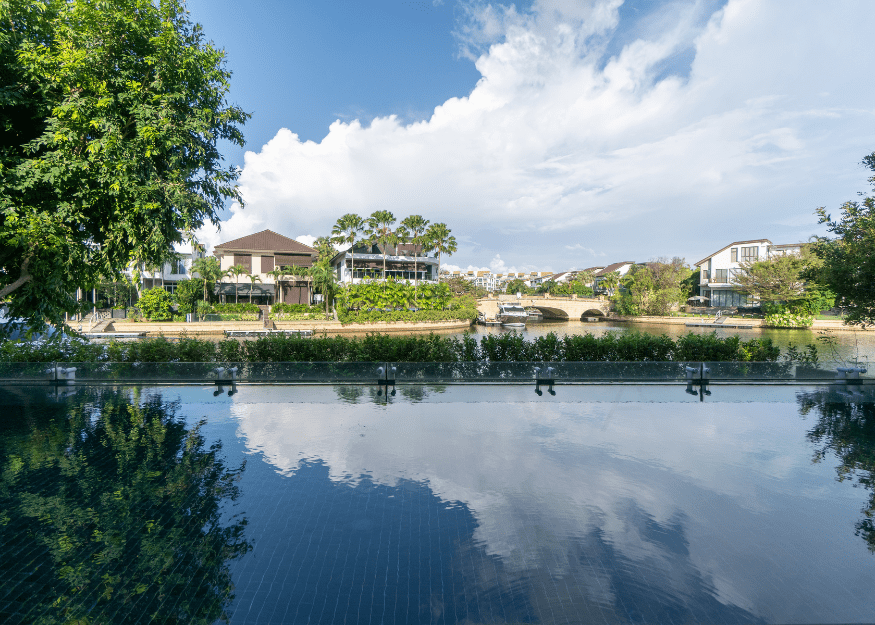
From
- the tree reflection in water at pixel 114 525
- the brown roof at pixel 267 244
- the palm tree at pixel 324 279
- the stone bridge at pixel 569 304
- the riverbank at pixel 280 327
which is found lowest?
the tree reflection in water at pixel 114 525

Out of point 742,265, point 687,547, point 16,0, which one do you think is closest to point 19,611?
point 687,547

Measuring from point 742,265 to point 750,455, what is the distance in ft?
202

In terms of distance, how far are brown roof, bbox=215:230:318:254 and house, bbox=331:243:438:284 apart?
444cm

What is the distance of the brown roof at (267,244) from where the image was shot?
169 feet

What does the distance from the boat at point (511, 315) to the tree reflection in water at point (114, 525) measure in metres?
46.7

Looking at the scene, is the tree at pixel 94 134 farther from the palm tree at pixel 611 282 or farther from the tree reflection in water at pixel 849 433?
the palm tree at pixel 611 282

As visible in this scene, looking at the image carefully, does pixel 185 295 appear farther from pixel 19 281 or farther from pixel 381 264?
pixel 19 281

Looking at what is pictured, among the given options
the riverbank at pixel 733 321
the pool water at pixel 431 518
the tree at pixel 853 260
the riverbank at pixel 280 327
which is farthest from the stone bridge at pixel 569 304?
the pool water at pixel 431 518

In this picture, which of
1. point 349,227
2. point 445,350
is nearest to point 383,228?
point 349,227

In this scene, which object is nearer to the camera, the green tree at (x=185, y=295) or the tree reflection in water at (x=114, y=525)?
the tree reflection in water at (x=114, y=525)

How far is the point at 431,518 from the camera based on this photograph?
5742mm

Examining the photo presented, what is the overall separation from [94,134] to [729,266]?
250ft

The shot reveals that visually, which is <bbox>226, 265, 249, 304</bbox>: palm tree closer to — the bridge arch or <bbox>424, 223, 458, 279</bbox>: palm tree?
<bbox>424, 223, 458, 279</bbox>: palm tree

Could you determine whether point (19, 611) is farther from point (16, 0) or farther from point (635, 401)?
point (635, 401)
